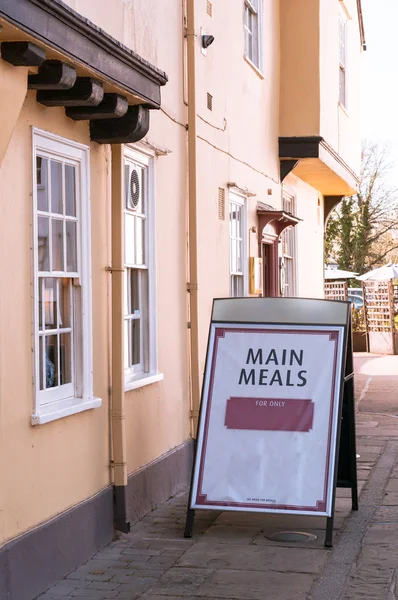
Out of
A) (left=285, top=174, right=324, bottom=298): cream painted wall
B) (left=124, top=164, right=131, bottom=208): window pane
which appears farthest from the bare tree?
(left=124, top=164, right=131, bottom=208): window pane

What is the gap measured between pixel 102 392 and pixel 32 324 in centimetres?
134

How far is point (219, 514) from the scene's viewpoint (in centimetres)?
830

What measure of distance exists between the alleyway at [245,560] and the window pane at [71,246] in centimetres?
199

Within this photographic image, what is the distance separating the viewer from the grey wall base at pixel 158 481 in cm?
786

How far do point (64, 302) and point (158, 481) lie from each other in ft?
7.54

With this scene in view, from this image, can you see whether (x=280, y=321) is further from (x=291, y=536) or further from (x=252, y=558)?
(x=252, y=558)

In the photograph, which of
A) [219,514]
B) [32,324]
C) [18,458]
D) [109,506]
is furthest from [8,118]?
[219,514]

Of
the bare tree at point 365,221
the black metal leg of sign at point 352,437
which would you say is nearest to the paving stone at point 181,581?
the black metal leg of sign at point 352,437

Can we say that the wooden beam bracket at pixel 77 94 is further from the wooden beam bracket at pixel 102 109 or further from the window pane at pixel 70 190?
the window pane at pixel 70 190

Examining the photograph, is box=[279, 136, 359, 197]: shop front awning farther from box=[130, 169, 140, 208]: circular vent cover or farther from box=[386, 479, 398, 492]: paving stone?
box=[130, 169, 140, 208]: circular vent cover

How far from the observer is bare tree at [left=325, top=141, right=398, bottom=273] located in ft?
143

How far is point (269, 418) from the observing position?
755 centimetres

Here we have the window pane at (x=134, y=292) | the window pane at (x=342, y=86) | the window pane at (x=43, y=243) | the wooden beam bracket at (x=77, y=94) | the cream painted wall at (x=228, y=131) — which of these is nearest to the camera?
the wooden beam bracket at (x=77, y=94)

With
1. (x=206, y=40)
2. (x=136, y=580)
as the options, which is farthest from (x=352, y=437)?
(x=206, y=40)
